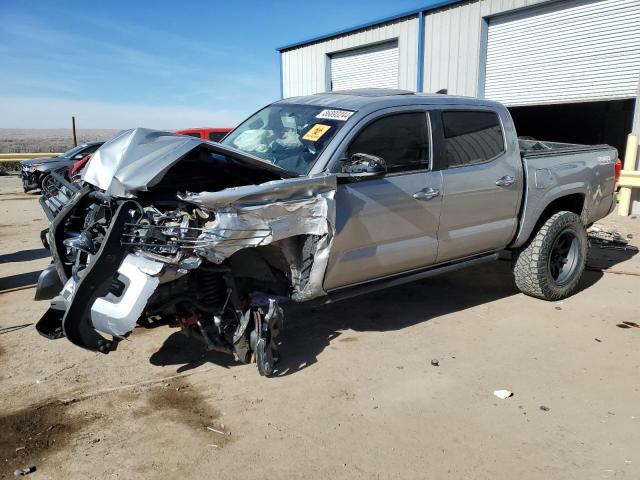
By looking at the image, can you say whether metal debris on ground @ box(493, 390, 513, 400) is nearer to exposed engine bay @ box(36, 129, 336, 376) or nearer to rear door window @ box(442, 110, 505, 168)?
exposed engine bay @ box(36, 129, 336, 376)

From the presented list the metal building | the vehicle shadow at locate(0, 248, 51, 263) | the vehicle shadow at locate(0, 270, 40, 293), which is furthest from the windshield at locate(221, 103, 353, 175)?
the metal building

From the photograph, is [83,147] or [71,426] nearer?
[71,426]

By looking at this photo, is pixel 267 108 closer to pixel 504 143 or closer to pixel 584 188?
pixel 504 143

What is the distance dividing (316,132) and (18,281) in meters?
4.23

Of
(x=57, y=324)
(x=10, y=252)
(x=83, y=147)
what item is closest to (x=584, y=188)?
(x=57, y=324)

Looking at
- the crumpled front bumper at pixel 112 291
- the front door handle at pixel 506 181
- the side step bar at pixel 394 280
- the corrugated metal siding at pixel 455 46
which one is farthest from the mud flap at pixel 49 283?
the corrugated metal siding at pixel 455 46

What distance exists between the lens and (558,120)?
70.3ft

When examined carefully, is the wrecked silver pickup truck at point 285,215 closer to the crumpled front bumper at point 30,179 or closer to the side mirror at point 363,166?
the side mirror at point 363,166

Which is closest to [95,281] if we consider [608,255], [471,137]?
[471,137]

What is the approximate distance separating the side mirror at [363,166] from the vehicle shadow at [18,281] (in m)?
4.24

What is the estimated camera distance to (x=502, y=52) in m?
12.4

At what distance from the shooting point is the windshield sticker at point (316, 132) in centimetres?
410

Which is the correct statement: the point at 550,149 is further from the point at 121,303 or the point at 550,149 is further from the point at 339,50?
the point at 339,50

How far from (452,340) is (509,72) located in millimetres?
9798
